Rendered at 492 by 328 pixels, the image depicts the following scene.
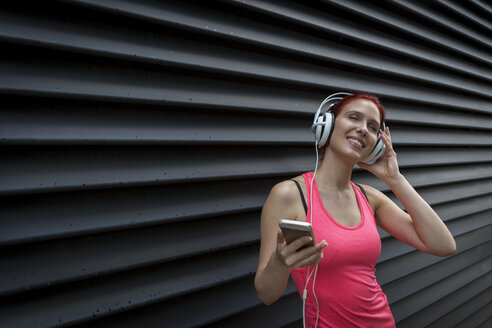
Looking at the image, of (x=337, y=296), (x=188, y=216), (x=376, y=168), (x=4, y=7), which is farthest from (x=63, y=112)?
(x=376, y=168)

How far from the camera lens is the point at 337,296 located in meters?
1.42

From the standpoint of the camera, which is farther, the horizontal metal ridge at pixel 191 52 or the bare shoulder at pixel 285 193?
the bare shoulder at pixel 285 193

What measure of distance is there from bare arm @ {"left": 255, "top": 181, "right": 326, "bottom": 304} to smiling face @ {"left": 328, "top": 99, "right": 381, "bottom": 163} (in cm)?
32

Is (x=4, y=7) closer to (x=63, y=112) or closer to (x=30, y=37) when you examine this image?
(x=30, y=37)

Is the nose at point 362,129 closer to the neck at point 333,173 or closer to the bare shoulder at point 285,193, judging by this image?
the neck at point 333,173

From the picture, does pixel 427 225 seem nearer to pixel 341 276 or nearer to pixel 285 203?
pixel 341 276

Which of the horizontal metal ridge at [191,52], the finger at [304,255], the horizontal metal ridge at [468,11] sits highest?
the horizontal metal ridge at [468,11]

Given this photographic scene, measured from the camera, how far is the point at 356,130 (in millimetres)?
1521

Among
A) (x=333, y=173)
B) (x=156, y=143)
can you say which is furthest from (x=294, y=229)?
(x=156, y=143)

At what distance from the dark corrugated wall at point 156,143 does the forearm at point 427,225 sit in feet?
2.20

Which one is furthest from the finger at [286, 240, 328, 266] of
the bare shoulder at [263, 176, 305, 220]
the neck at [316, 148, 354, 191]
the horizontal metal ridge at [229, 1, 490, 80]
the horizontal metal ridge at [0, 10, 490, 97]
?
the horizontal metal ridge at [229, 1, 490, 80]

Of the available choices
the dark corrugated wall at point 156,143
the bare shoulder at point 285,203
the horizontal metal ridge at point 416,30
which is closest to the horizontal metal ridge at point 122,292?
the dark corrugated wall at point 156,143

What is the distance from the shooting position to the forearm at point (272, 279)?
1183mm

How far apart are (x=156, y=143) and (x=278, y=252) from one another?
2.63ft
